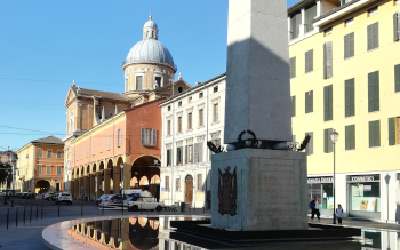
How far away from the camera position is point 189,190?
4841 cm

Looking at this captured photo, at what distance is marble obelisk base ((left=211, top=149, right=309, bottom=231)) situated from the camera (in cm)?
1429

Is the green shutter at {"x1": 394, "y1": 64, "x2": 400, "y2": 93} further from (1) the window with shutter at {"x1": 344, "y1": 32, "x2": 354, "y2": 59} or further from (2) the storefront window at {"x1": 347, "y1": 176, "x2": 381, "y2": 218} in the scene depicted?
(2) the storefront window at {"x1": 347, "y1": 176, "x2": 381, "y2": 218}

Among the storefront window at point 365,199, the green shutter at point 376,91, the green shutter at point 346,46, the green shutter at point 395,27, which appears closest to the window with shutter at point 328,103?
the green shutter at point 346,46

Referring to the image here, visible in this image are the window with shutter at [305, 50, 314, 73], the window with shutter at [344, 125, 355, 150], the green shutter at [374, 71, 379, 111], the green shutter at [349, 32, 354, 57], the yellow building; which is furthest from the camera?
the window with shutter at [305, 50, 314, 73]

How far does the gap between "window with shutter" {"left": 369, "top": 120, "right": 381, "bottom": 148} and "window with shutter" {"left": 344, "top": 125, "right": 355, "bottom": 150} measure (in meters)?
1.51

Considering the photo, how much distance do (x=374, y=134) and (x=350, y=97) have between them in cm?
298

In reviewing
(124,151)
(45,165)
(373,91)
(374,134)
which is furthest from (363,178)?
(45,165)

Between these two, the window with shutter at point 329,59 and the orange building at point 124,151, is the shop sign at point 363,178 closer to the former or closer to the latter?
the window with shutter at point 329,59

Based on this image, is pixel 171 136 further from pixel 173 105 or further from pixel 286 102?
pixel 286 102

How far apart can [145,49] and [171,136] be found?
31.6 meters

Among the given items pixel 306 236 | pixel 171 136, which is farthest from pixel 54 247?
pixel 171 136

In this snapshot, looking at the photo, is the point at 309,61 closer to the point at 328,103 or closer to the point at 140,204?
the point at 328,103

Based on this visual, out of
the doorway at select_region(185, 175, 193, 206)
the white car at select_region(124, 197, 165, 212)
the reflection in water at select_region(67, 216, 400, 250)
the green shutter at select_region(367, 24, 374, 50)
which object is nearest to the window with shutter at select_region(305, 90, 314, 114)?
the green shutter at select_region(367, 24, 374, 50)

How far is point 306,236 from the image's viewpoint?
14.2m
